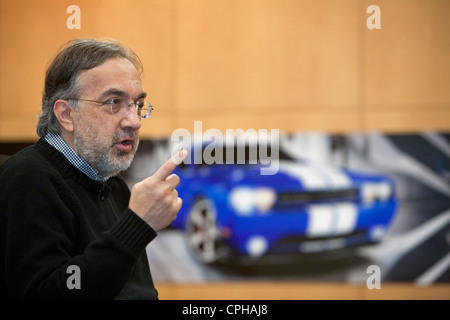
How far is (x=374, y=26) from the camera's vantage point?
323cm

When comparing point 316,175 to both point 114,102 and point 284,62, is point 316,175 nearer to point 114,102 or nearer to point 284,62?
point 284,62

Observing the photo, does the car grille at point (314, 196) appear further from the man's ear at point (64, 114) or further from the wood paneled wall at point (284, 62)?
the man's ear at point (64, 114)

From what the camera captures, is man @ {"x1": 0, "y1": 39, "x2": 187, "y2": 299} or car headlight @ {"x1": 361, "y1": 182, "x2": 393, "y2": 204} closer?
man @ {"x1": 0, "y1": 39, "x2": 187, "y2": 299}

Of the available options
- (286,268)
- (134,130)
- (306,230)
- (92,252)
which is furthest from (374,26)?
(92,252)

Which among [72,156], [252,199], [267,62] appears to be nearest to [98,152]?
[72,156]

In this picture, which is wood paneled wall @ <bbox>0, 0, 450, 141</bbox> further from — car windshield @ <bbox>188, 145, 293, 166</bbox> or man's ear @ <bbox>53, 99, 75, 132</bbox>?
man's ear @ <bbox>53, 99, 75, 132</bbox>

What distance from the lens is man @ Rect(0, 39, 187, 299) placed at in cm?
93

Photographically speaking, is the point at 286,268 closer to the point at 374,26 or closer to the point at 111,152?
the point at 374,26

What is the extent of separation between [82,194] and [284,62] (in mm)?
2426

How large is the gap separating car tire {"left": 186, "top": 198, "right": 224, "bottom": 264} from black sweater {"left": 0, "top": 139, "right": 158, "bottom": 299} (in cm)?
213

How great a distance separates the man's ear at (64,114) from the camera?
120 centimetres

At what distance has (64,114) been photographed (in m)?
1.21

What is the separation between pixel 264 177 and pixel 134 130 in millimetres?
2019

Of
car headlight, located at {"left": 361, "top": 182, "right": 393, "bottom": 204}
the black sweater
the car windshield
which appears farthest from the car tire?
the black sweater
